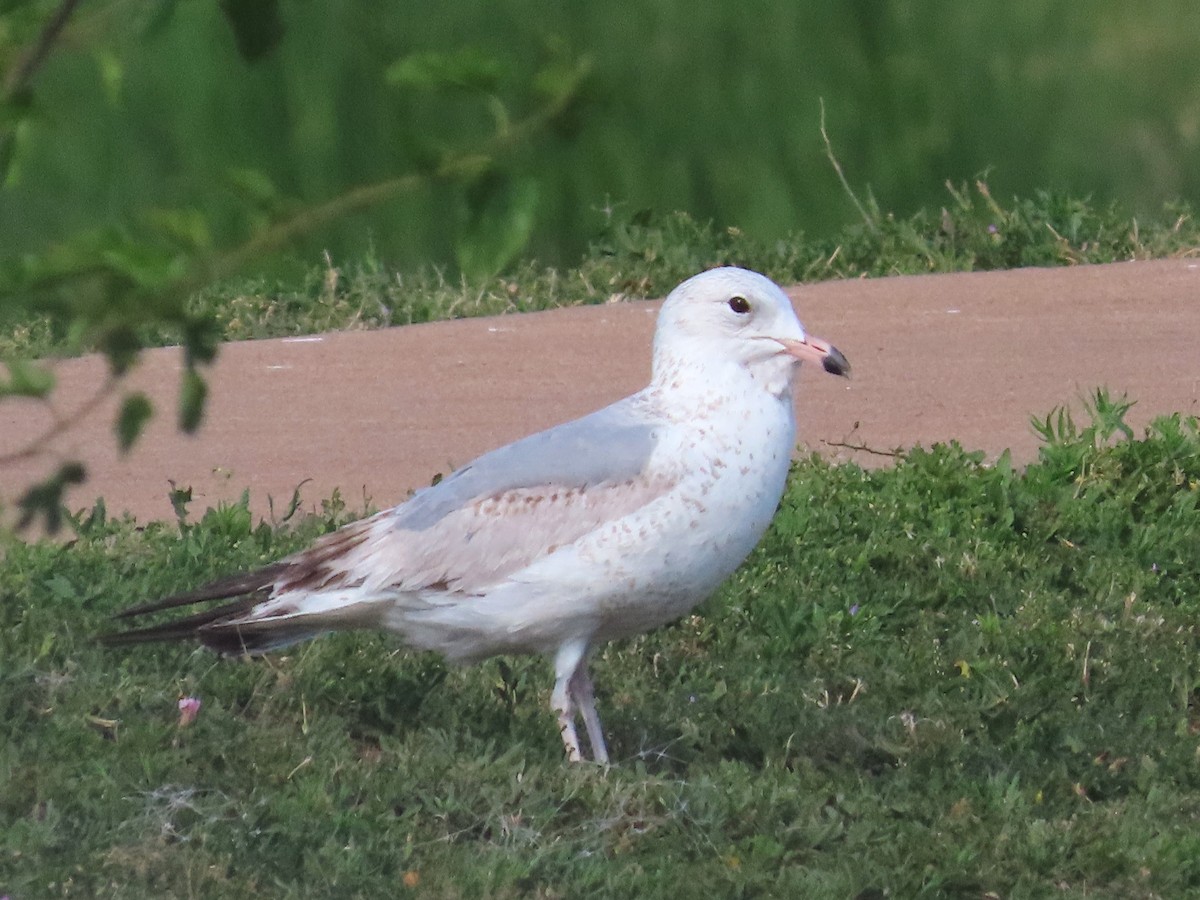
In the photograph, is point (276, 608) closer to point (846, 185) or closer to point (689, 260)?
point (689, 260)

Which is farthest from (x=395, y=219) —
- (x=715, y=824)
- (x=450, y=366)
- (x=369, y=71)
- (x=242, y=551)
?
(x=715, y=824)

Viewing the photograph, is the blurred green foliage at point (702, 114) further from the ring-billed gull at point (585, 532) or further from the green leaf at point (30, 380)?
the green leaf at point (30, 380)

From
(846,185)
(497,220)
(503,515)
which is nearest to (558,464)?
(503,515)

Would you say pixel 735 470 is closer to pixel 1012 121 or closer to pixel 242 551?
pixel 242 551

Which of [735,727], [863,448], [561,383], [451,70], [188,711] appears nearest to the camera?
[451,70]

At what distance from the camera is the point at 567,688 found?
168 inches

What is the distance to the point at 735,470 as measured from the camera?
13.3 ft

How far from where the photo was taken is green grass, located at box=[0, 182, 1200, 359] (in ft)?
26.9

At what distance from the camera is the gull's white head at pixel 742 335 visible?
425 centimetres

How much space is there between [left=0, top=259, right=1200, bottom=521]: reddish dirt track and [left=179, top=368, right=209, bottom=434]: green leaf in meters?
4.43

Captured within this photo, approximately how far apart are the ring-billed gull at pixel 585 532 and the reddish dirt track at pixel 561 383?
178 centimetres

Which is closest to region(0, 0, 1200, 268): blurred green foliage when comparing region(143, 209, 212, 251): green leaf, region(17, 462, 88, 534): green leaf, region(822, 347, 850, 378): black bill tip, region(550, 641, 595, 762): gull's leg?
region(822, 347, 850, 378): black bill tip

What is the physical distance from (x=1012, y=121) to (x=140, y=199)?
3935 mm

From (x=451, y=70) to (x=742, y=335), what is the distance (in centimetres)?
276
